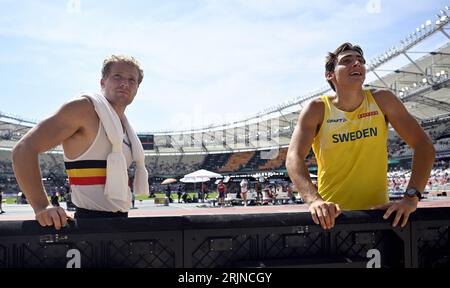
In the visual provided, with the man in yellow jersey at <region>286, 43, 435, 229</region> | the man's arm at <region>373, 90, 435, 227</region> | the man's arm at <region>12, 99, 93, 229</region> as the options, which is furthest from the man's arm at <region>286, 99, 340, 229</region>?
the man's arm at <region>12, 99, 93, 229</region>

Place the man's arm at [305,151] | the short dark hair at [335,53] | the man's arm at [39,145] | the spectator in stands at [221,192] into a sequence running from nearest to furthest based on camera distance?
1. the man's arm at [39,145]
2. the man's arm at [305,151]
3. the short dark hair at [335,53]
4. the spectator in stands at [221,192]

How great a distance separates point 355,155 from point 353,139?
10 centimetres

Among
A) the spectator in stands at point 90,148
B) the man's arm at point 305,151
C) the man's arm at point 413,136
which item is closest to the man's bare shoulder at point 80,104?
the spectator in stands at point 90,148

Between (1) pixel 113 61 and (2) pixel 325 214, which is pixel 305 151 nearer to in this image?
(2) pixel 325 214

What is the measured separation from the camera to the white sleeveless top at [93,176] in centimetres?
217

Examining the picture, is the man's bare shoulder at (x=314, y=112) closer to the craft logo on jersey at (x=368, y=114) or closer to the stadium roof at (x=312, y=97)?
the craft logo on jersey at (x=368, y=114)

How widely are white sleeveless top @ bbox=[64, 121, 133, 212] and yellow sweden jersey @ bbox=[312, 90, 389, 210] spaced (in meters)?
1.24

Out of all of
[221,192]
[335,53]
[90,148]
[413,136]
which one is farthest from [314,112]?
[221,192]

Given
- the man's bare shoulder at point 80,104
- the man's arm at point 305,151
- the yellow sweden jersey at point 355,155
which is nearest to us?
the man's bare shoulder at point 80,104

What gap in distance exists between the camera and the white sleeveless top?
7.11ft

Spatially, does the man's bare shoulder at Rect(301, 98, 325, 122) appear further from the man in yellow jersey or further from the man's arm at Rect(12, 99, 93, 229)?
the man's arm at Rect(12, 99, 93, 229)
